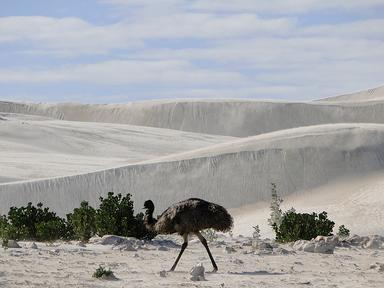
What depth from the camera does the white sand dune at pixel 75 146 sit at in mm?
47372

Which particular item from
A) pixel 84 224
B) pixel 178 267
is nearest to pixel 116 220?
pixel 84 224

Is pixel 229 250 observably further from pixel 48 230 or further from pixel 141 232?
pixel 48 230

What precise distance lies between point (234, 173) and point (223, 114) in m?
67.9

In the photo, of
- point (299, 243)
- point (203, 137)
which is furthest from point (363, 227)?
point (203, 137)

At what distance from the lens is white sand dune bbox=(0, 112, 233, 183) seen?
47372 mm

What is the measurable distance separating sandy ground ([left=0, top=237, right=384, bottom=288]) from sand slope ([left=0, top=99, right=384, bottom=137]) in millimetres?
88375

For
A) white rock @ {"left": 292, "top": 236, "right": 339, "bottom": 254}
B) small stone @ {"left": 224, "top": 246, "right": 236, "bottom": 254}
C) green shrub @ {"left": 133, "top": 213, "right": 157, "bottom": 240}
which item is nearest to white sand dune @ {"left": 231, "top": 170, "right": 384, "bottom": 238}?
green shrub @ {"left": 133, "top": 213, "right": 157, "bottom": 240}

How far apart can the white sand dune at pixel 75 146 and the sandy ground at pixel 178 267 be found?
25.5 metres

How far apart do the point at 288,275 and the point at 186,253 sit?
13.4ft

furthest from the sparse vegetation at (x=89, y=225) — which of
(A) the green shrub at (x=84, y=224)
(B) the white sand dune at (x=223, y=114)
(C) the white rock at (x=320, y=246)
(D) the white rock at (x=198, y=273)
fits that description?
(B) the white sand dune at (x=223, y=114)

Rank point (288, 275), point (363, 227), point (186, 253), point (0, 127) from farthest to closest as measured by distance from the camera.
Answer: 1. point (0, 127)
2. point (363, 227)
3. point (186, 253)
4. point (288, 275)

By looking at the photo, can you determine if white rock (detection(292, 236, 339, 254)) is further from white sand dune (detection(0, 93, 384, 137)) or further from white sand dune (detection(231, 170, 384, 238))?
white sand dune (detection(0, 93, 384, 137))

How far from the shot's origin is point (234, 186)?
4472cm

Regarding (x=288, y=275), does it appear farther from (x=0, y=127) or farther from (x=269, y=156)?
(x=0, y=127)
